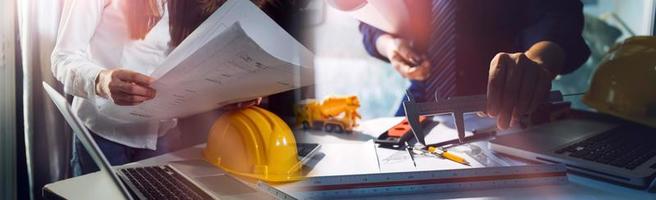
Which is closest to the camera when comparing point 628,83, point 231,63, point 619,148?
point 231,63

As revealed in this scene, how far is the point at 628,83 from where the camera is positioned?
83cm

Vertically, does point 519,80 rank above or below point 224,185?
above

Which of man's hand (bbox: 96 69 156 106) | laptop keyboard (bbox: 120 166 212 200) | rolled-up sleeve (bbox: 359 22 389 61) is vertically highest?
rolled-up sleeve (bbox: 359 22 389 61)

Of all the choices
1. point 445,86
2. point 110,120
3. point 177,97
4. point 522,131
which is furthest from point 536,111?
point 110,120

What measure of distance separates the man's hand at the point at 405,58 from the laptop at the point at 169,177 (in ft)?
0.53

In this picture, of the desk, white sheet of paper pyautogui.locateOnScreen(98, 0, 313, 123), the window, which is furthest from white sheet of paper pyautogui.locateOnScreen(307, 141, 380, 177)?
the window

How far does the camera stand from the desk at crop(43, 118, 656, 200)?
0.67m

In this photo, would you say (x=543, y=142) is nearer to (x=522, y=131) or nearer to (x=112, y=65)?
(x=522, y=131)

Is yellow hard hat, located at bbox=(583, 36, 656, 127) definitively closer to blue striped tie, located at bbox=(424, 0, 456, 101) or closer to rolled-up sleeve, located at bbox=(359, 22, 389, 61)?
blue striped tie, located at bbox=(424, 0, 456, 101)

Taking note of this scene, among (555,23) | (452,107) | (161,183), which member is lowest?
(161,183)

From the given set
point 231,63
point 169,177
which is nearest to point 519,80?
point 231,63

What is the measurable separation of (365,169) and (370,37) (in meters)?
0.18

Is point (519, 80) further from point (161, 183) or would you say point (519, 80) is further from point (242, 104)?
point (161, 183)

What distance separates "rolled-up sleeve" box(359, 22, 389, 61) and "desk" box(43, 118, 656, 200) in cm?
11
